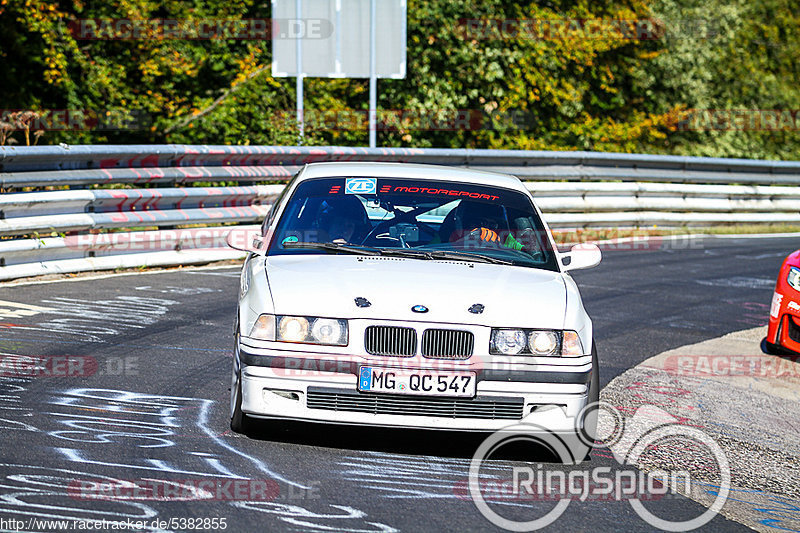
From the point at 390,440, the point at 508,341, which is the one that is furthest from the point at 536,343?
the point at 390,440

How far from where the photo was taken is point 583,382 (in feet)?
17.6

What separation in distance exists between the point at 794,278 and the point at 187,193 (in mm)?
6529

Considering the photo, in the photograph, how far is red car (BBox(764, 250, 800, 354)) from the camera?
8.59 meters

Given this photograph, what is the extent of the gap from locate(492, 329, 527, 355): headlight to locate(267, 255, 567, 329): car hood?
0.04 m

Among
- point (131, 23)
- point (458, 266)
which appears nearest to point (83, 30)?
point (131, 23)

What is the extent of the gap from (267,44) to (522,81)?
614 centimetres

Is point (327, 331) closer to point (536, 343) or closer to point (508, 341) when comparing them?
point (508, 341)

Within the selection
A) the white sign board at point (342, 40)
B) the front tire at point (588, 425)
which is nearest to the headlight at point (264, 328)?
the front tire at point (588, 425)

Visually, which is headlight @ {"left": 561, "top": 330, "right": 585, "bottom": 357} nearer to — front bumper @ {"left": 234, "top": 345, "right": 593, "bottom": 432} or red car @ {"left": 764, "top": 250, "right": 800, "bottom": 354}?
front bumper @ {"left": 234, "top": 345, "right": 593, "bottom": 432}

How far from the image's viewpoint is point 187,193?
1224 centimetres

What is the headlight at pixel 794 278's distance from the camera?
864cm

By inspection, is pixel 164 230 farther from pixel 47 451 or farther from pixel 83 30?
pixel 83 30

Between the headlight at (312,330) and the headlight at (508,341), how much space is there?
716mm

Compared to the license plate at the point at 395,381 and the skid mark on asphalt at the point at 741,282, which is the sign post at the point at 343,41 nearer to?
the skid mark on asphalt at the point at 741,282
